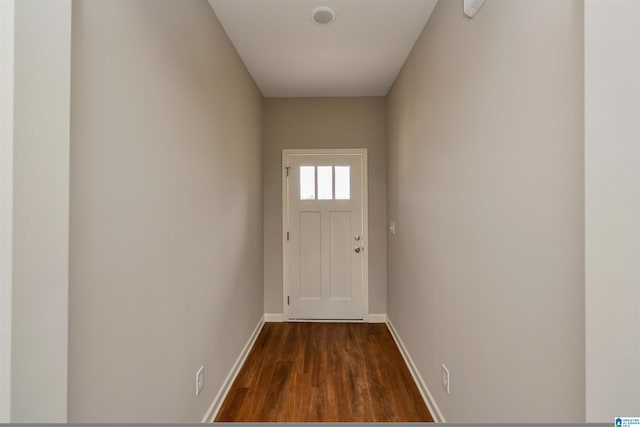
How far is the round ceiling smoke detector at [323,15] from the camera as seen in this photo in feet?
6.64

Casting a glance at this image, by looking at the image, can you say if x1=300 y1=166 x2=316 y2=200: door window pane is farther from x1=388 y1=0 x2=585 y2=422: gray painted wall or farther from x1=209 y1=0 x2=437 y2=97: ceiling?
x1=388 y1=0 x2=585 y2=422: gray painted wall

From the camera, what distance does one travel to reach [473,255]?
149 cm

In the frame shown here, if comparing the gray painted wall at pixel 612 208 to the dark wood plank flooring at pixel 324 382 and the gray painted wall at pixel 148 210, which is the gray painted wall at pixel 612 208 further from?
the dark wood plank flooring at pixel 324 382

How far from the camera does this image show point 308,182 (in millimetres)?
3664

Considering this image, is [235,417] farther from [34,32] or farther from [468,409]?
[34,32]

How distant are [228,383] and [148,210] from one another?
1545mm

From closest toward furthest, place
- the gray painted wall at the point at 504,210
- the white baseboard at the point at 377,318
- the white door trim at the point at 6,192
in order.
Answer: the white door trim at the point at 6,192
the gray painted wall at the point at 504,210
the white baseboard at the point at 377,318

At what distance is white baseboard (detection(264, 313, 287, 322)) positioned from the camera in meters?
3.68

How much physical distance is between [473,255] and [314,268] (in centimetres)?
237

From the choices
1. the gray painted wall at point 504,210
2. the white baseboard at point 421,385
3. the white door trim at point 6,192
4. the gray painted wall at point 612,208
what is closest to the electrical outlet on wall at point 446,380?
the gray painted wall at point 504,210

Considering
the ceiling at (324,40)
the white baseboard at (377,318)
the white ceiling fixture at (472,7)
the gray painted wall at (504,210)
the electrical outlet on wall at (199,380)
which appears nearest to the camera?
the gray painted wall at (504,210)

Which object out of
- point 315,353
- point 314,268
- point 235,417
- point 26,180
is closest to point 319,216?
point 314,268

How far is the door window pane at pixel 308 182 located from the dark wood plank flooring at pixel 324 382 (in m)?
1.50

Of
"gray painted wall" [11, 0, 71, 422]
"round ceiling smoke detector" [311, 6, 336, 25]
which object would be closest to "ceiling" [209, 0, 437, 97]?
"round ceiling smoke detector" [311, 6, 336, 25]
